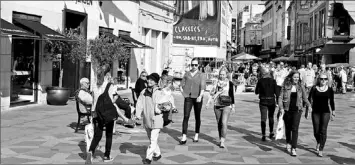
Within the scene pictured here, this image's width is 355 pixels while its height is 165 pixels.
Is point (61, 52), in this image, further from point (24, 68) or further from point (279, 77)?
point (279, 77)

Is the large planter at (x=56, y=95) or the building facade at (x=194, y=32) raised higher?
the building facade at (x=194, y=32)

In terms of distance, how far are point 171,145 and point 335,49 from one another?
111ft

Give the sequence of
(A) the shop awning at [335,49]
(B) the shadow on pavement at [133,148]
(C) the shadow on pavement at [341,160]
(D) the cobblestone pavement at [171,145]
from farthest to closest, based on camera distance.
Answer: (A) the shop awning at [335,49], (B) the shadow on pavement at [133,148], (C) the shadow on pavement at [341,160], (D) the cobblestone pavement at [171,145]

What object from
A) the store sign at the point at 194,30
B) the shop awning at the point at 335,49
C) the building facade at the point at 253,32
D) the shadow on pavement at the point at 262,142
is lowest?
the shadow on pavement at the point at 262,142

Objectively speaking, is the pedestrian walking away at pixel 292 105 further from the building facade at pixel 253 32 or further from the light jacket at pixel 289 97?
the building facade at pixel 253 32

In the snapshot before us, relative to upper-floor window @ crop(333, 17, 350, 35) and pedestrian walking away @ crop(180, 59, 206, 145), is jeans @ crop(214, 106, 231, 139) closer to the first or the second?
pedestrian walking away @ crop(180, 59, 206, 145)

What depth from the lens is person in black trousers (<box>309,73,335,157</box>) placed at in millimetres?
8391

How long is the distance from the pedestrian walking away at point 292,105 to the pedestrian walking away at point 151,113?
8.56ft

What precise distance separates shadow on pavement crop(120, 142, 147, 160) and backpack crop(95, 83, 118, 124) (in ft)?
4.01

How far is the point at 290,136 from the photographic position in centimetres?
866

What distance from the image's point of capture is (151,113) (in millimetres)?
7230

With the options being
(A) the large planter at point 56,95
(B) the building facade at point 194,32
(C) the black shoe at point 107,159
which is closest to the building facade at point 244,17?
(B) the building facade at point 194,32

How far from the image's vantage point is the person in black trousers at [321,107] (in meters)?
8.39

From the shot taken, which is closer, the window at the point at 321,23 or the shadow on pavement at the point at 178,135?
the shadow on pavement at the point at 178,135
